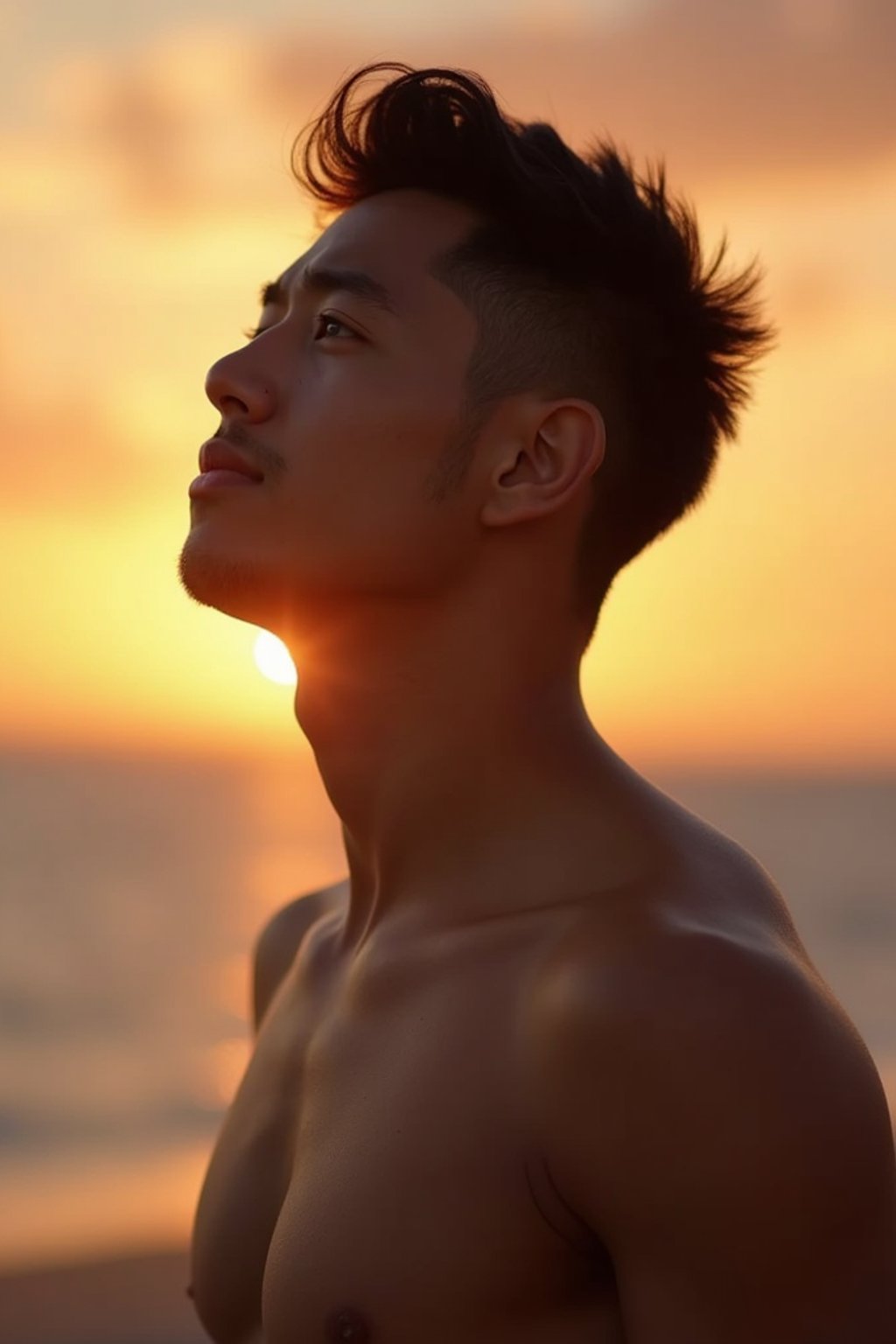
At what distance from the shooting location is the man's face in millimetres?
2898

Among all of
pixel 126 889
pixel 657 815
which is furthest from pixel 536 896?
pixel 126 889

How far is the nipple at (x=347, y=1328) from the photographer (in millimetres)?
2398

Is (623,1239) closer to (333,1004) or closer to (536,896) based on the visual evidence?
(536,896)

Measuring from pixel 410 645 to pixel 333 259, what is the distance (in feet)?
2.42

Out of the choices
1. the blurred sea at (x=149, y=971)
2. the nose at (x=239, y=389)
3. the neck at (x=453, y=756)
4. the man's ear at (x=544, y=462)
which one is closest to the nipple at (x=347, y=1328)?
the neck at (x=453, y=756)

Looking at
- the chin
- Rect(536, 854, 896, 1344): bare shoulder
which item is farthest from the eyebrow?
Rect(536, 854, 896, 1344): bare shoulder

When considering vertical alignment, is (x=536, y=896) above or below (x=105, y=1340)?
above

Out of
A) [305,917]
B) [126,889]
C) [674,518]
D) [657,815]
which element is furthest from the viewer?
[126,889]

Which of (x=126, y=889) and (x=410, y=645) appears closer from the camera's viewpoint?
(x=410, y=645)

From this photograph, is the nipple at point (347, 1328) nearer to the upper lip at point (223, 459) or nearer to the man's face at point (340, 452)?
the man's face at point (340, 452)

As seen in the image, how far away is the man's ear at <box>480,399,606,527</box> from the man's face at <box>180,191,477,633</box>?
80mm

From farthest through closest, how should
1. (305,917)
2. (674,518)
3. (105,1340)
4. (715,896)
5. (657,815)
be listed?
(105,1340)
(305,917)
(674,518)
(657,815)
(715,896)

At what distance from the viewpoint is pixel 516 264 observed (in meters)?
3.07

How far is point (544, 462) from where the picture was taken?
9.75ft
